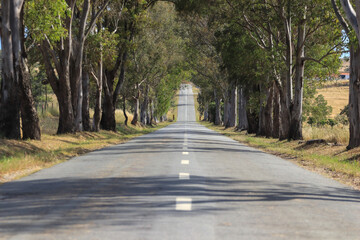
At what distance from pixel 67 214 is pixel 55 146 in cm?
1511

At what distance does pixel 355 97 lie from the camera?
2006cm

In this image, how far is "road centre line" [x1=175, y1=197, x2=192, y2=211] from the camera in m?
7.54

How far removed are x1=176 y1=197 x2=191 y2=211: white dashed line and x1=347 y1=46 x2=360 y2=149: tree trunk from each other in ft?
43.1

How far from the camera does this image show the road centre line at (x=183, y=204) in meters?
7.54

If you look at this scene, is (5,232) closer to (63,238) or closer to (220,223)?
(63,238)

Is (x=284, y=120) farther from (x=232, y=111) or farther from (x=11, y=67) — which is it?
(x=232, y=111)

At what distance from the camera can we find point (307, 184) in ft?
36.8

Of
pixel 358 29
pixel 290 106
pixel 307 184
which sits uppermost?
pixel 358 29

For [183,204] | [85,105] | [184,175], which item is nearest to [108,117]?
[85,105]

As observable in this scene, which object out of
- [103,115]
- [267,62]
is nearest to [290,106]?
[267,62]

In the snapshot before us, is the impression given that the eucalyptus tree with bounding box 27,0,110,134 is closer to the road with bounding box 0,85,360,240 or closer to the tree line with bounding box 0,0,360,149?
the tree line with bounding box 0,0,360,149

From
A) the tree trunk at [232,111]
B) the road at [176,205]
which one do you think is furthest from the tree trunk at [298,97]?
the tree trunk at [232,111]

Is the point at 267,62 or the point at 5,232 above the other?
the point at 267,62

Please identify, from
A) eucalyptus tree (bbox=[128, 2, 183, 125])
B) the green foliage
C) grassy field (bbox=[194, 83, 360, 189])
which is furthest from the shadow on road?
eucalyptus tree (bbox=[128, 2, 183, 125])
